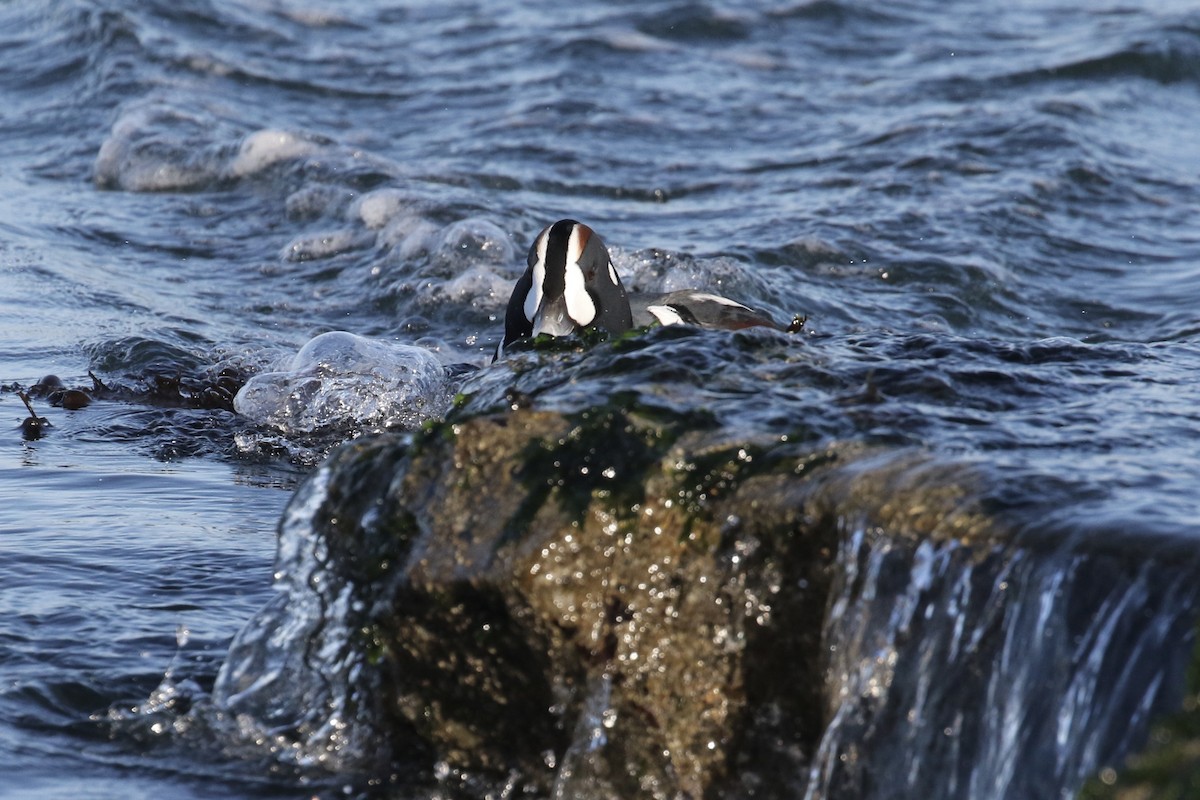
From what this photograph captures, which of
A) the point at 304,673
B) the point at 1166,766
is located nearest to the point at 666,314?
the point at 304,673

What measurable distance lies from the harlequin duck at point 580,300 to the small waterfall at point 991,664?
2.89 m

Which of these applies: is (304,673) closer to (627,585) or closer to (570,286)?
(627,585)

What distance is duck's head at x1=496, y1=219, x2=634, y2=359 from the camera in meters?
5.80

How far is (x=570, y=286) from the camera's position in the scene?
580cm

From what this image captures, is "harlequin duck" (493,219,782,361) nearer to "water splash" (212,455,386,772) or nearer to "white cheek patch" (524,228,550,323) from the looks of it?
"white cheek patch" (524,228,550,323)

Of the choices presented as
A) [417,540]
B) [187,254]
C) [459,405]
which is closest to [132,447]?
[459,405]

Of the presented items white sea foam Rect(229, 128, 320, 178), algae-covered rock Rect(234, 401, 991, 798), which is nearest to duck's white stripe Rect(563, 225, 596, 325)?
algae-covered rock Rect(234, 401, 991, 798)

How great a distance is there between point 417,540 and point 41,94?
12.2 metres

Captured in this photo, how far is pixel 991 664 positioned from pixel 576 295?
3343 mm

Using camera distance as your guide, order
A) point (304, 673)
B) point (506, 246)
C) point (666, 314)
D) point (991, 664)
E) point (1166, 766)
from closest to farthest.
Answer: point (1166, 766)
point (991, 664)
point (304, 673)
point (666, 314)
point (506, 246)

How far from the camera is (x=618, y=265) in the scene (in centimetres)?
885

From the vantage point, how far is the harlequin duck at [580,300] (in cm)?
580

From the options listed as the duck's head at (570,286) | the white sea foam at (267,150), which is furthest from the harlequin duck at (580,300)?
the white sea foam at (267,150)

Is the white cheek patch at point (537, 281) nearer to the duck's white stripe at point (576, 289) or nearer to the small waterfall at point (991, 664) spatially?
the duck's white stripe at point (576, 289)
